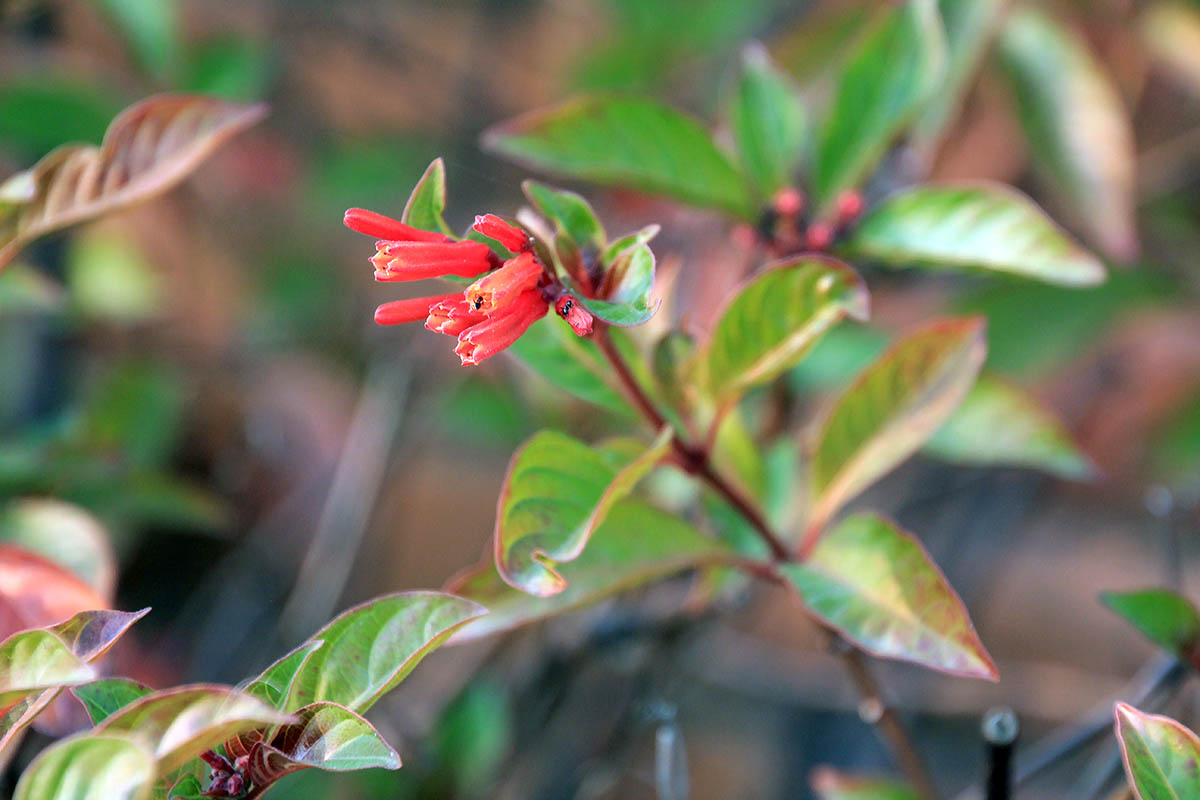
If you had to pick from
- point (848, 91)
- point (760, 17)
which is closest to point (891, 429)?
point (848, 91)

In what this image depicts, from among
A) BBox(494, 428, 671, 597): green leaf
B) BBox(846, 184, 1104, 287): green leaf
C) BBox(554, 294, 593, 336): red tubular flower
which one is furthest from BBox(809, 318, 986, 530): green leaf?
BBox(554, 294, 593, 336): red tubular flower

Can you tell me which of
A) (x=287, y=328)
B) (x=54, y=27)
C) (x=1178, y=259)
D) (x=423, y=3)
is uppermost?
(x=54, y=27)

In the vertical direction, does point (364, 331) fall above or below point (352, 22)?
below

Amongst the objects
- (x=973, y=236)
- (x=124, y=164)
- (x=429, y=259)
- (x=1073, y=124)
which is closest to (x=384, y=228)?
(x=429, y=259)

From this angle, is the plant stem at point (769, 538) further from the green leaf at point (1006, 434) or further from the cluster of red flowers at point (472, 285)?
the green leaf at point (1006, 434)

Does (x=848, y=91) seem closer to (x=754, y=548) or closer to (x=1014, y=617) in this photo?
(x=754, y=548)

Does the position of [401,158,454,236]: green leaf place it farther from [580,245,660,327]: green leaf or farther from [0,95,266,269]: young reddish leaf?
[0,95,266,269]: young reddish leaf
